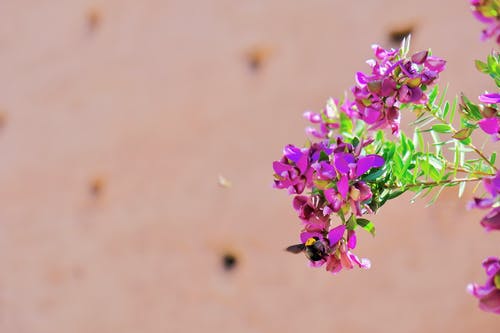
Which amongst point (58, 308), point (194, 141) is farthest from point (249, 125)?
point (58, 308)

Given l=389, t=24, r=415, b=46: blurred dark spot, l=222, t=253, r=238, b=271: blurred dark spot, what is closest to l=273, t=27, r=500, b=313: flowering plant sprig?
l=389, t=24, r=415, b=46: blurred dark spot

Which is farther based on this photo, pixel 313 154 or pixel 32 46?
pixel 32 46

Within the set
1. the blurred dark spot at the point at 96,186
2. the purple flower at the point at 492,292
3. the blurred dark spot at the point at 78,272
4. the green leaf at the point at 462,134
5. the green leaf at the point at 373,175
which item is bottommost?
the blurred dark spot at the point at 78,272

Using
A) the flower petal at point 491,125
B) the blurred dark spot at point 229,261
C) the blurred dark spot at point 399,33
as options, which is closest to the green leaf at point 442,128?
the flower petal at point 491,125

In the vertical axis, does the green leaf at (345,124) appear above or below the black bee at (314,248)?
above

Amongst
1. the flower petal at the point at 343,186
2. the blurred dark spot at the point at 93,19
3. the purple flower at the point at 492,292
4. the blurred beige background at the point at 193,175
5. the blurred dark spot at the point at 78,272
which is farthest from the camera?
the blurred dark spot at the point at 93,19

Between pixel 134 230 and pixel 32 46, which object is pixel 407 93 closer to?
pixel 134 230

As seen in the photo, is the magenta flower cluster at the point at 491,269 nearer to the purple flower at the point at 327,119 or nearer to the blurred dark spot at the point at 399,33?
the purple flower at the point at 327,119

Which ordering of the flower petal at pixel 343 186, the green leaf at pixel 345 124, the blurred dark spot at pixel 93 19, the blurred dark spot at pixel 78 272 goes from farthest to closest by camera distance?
1. the blurred dark spot at pixel 93 19
2. the blurred dark spot at pixel 78 272
3. the green leaf at pixel 345 124
4. the flower petal at pixel 343 186

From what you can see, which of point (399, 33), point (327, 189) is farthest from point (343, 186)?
Answer: point (399, 33)
